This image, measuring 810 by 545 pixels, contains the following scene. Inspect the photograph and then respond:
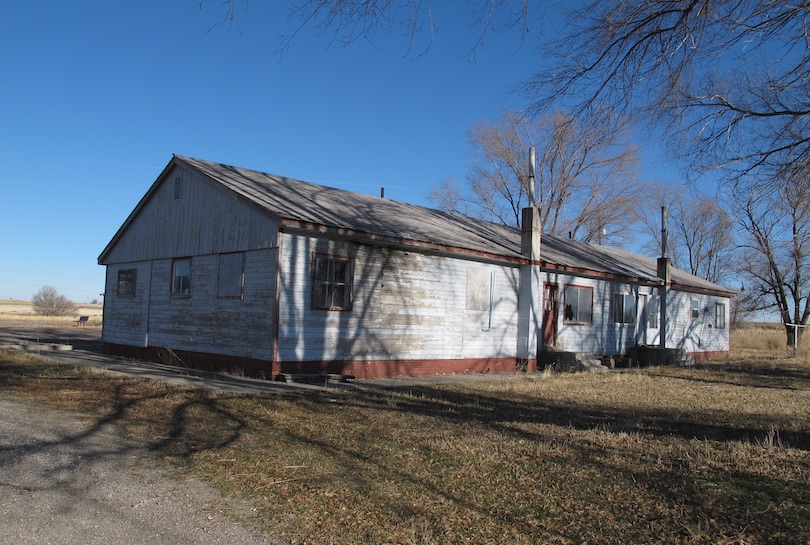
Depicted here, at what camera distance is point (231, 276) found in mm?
14570

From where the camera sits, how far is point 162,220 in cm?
1734

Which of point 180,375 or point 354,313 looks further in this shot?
point 354,313

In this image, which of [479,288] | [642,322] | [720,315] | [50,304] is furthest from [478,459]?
[50,304]

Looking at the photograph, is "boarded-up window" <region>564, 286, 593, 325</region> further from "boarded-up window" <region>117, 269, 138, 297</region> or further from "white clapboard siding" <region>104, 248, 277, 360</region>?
"boarded-up window" <region>117, 269, 138, 297</region>

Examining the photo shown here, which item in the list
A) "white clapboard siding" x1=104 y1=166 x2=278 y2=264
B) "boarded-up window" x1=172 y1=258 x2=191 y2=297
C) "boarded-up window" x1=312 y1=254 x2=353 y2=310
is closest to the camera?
"boarded-up window" x1=312 y1=254 x2=353 y2=310

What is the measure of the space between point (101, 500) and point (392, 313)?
10.2 metres

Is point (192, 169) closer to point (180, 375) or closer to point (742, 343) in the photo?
point (180, 375)

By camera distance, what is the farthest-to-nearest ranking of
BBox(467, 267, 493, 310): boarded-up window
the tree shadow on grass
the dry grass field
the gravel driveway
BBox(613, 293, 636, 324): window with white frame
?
1. BBox(613, 293, 636, 324): window with white frame
2. BBox(467, 267, 493, 310): boarded-up window
3. the tree shadow on grass
4. the dry grass field
5. the gravel driveway

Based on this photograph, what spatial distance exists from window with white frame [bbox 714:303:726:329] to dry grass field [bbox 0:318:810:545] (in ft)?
58.7

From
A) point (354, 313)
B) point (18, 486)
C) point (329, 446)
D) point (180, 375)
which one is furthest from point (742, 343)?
point (18, 486)

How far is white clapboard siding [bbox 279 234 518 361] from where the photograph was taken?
1339cm

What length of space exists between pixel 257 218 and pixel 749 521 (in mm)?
11012

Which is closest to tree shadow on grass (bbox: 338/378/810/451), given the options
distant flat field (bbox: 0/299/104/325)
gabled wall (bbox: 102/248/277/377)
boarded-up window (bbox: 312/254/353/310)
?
boarded-up window (bbox: 312/254/353/310)

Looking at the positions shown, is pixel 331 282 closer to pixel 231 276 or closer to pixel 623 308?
pixel 231 276
